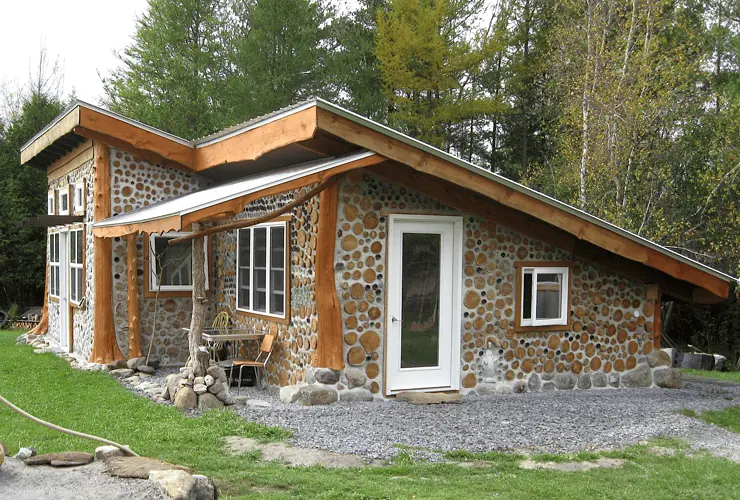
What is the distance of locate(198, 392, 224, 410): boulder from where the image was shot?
823 centimetres

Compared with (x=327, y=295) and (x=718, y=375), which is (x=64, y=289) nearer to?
(x=327, y=295)

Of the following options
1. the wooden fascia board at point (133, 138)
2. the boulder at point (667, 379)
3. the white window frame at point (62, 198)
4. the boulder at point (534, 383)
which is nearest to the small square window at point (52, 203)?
the white window frame at point (62, 198)

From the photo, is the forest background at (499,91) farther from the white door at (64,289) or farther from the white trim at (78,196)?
the white trim at (78,196)

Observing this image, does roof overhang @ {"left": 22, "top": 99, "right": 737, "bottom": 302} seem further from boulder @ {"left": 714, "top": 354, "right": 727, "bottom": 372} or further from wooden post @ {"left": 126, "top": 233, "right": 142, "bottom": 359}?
boulder @ {"left": 714, "top": 354, "right": 727, "bottom": 372}

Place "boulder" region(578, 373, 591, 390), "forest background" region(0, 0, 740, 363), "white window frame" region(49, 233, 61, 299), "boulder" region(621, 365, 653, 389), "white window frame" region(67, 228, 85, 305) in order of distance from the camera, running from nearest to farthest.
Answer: "boulder" region(578, 373, 591, 390) → "boulder" region(621, 365, 653, 389) → "white window frame" region(67, 228, 85, 305) → "forest background" region(0, 0, 740, 363) → "white window frame" region(49, 233, 61, 299)

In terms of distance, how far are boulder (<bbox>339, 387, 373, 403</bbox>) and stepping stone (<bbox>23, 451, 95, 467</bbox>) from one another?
150 inches

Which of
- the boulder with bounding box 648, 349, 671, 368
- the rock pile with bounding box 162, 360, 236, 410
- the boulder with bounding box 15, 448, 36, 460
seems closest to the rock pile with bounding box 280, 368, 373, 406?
the rock pile with bounding box 162, 360, 236, 410

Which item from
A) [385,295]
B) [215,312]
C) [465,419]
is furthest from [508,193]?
[215,312]

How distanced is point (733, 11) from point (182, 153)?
56.8ft

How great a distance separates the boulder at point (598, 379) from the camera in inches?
408

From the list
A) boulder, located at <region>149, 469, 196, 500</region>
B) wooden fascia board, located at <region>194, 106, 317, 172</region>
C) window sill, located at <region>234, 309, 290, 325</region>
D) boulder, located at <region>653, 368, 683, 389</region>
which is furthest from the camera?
boulder, located at <region>653, 368, 683, 389</region>

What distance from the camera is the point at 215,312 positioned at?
470 inches

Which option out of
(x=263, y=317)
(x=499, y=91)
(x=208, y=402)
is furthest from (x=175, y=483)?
(x=499, y=91)

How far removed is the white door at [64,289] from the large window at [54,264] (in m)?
0.61
